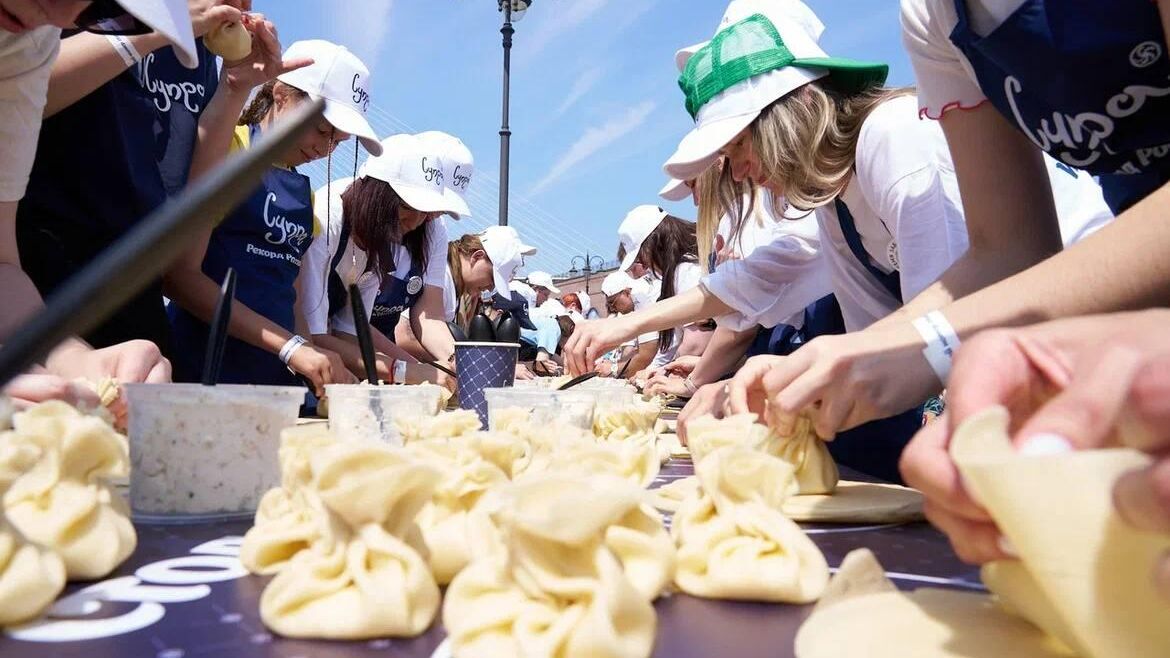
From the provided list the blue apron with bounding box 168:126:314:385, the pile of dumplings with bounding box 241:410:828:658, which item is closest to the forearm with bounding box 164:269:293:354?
the blue apron with bounding box 168:126:314:385

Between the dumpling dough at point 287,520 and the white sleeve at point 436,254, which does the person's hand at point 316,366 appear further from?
the white sleeve at point 436,254

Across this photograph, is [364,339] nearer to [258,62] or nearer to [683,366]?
[258,62]

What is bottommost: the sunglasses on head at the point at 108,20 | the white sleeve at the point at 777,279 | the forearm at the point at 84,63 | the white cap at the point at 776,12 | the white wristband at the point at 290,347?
the white wristband at the point at 290,347

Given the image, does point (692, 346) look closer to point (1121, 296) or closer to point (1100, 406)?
point (1121, 296)

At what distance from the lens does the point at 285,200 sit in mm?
3326

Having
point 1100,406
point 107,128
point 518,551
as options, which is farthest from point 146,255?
point 107,128

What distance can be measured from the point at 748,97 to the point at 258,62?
1.59 m

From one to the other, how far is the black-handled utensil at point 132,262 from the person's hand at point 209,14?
6.74 ft

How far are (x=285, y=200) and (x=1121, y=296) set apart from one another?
3.06 meters

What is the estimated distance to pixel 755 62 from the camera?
7.76 feet

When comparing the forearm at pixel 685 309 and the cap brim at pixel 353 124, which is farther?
the forearm at pixel 685 309

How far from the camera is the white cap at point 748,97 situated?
7.66 ft

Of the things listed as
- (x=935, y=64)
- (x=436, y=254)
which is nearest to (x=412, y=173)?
(x=436, y=254)

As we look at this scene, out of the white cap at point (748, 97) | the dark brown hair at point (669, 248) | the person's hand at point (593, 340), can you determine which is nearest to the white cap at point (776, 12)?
the white cap at point (748, 97)
